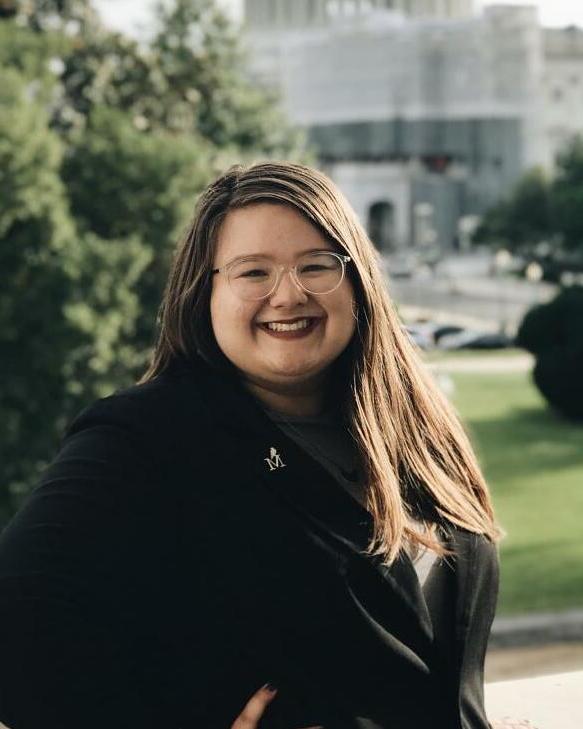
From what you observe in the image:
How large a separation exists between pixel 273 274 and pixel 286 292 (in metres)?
0.04

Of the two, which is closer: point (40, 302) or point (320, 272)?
point (320, 272)

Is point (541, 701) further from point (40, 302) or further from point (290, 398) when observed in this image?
point (40, 302)

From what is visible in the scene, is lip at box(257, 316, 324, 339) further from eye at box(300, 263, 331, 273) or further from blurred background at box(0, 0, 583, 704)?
blurred background at box(0, 0, 583, 704)

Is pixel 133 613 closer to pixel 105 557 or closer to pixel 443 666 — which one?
pixel 105 557

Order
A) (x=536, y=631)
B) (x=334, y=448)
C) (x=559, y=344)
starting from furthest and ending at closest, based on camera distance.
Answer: (x=559, y=344) < (x=536, y=631) < (x=334, y=448)

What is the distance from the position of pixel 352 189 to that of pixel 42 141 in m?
56.5

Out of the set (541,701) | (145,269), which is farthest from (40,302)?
(541,701)

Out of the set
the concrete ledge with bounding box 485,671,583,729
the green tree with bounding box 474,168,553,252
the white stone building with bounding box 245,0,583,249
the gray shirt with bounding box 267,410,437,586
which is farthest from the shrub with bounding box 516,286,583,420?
the white stone building with bounding box 245,0,583,249

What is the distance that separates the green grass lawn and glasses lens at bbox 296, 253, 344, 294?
10327mm

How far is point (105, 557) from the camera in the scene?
5.06 feet

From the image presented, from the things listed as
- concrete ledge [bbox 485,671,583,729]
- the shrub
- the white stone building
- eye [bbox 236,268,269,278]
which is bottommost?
the shrub

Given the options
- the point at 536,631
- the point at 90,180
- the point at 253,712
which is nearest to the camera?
the point at 253,712

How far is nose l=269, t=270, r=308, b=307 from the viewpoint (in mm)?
1742

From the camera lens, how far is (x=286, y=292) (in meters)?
1.74
